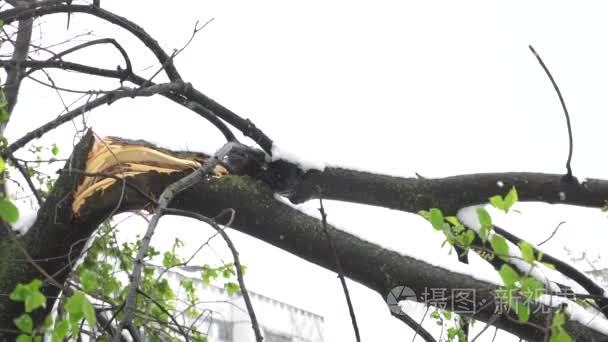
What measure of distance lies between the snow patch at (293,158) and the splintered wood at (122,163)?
298 mm

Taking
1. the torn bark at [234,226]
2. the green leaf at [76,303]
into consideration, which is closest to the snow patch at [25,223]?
the torn bark at [234,226]

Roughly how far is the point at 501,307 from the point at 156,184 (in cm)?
121

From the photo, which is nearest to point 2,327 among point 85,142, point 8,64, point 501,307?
point 85,142

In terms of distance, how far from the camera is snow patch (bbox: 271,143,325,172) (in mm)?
2715

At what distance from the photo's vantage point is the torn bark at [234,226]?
249cm

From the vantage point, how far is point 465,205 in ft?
9.18

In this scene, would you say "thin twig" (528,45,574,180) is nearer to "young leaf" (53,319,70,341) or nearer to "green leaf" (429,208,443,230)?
"green leaf" (429,208,443,230)

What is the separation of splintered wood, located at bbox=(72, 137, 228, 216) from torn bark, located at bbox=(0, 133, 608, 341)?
0.05 feet

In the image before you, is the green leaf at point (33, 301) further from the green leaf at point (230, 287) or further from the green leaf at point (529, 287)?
the green leaf at point (230, 287)

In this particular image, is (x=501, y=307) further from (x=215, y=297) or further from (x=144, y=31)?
(x=215, y=297)

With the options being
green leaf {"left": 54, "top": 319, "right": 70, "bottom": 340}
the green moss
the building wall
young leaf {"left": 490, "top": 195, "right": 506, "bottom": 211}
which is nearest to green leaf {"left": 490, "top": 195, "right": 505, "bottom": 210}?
young leaf {"left": 490, "top": 195, "right": 506, "bottom": 211}

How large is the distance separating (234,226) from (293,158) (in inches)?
12.8

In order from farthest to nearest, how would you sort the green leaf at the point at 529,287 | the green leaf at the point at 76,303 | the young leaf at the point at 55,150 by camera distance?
the young leaf at the point at 55,150, the green leaf at the point at 529,287, the green leaf at the point at 76,303

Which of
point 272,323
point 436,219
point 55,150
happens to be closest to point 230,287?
point 55,150
